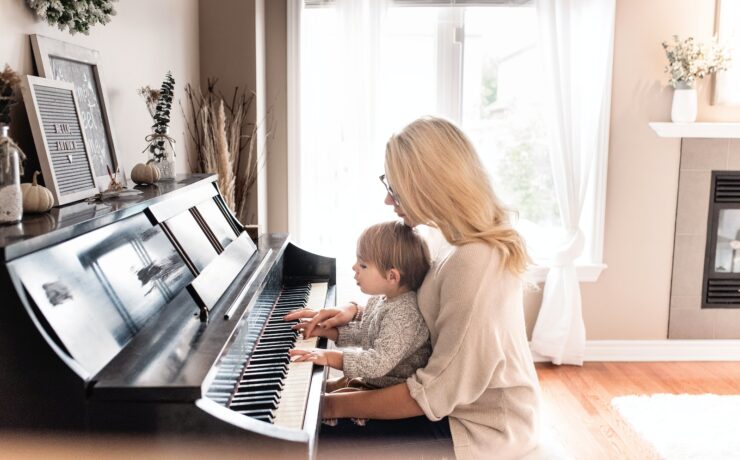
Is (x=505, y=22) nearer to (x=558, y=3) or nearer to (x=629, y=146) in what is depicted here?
(x=558, y=3)

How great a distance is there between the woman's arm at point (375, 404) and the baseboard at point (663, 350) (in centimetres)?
289

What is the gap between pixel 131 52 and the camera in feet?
8.02

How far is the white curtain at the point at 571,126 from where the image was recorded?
3953 mm

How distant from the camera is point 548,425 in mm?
3336

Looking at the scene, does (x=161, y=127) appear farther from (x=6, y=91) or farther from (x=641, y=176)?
(x=641, y=176)

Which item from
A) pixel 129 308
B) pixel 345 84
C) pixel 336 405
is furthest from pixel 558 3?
pixel 129 308

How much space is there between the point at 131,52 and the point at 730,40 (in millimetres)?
3429

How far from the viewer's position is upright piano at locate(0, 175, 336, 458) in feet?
3.53

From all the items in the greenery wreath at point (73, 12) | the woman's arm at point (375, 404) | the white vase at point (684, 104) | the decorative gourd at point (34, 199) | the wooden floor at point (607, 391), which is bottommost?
the wooden floor at point (607, 391)

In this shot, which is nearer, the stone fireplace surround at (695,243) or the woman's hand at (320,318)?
the woman's hand at (320,318)

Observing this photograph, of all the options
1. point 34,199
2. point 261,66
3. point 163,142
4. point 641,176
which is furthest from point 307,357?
point 641,176

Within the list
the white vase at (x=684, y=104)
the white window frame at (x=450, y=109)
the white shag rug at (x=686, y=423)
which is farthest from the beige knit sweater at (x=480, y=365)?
the white vase at (x=684, y=104)

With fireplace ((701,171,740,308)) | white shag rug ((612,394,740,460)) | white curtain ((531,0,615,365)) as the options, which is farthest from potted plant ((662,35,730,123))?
white shag rug ((612,394,740,460))

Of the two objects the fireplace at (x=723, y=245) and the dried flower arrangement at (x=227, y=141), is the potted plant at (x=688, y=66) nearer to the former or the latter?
the fireplace at (x=723, y=245)
